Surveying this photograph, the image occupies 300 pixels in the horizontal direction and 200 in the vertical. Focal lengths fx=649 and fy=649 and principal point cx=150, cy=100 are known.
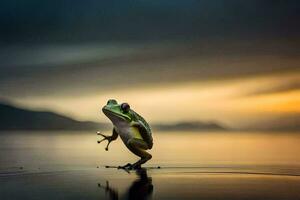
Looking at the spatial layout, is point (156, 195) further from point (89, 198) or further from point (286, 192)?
point (286, 192)

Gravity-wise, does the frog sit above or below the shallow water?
above

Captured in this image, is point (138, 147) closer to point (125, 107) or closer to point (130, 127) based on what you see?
point (130, 127)

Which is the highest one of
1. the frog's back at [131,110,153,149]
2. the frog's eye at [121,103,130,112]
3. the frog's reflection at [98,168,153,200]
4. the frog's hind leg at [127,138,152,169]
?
the frog's eye at [121,103,130,112]

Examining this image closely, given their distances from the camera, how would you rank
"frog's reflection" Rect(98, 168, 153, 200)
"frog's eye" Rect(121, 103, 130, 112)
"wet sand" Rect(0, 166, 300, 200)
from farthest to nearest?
"frog's eye" Rect(121, 103, 130, 112)
"wet sand" Rect(0, 166, 300, 200)
"frog's reflection" Rect(98, 168, 153, 200)

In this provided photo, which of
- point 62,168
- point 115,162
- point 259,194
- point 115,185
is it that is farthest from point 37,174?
point 259,194

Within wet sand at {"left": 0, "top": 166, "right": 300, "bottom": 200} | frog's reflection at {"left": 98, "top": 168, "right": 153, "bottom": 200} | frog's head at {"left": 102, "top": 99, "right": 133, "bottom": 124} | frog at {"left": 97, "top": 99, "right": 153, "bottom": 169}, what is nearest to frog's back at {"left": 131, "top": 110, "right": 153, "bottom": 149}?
frog at {"left": 97, "top": 99, "right": 153, "bottom": 169}

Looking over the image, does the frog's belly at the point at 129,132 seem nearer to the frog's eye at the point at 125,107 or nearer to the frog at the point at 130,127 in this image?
the frog at the point at 130,127

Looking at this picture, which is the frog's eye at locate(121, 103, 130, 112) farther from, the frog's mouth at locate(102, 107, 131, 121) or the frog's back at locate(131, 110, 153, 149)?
the frog's back at locate(131, 110, 153, 149)

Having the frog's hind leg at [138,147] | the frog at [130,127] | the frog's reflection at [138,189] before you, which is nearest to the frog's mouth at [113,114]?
the frog at [130,127]
